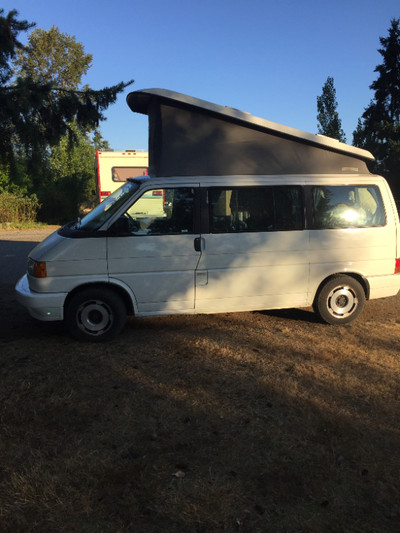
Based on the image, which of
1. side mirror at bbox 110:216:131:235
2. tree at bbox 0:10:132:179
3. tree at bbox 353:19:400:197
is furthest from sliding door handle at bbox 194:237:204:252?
tree at bbox 353:19:400:197

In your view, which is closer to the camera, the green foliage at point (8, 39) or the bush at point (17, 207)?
the green foliage at point (8, 39)

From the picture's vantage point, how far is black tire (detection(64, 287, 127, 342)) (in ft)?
16.6

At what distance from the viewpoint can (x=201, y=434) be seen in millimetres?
3215

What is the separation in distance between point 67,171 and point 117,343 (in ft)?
86.8

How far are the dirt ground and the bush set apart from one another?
17085 mm

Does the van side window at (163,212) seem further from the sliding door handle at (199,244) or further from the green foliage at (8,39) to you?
the green foliage at (8,39)

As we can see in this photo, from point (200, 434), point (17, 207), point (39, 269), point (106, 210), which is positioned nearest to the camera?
point (200, 434)

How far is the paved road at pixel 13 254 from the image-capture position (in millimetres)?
9133

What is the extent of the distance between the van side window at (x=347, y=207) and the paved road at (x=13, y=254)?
5.94m

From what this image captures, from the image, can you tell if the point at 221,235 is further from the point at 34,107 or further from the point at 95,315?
the point at 34,107

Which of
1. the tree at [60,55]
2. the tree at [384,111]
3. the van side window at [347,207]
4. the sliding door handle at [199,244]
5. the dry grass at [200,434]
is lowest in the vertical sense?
the dry grass at [200,434]

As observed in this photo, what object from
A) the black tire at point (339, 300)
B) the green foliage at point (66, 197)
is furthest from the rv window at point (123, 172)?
the black tire at point (339, 300)

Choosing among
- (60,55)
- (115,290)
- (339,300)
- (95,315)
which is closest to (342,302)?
(339,300)

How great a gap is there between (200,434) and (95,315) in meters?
2.42
